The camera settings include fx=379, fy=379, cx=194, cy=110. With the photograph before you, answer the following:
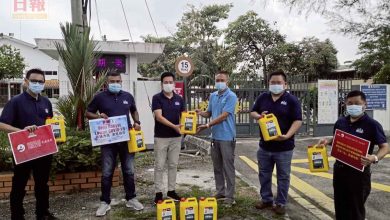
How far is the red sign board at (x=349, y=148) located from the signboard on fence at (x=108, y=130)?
8.35 feet

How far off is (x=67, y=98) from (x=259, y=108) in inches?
131

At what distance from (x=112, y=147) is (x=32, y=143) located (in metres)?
0.97

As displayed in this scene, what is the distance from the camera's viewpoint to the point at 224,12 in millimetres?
30656

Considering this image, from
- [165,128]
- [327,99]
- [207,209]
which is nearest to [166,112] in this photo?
[165,128]

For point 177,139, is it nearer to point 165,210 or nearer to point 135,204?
point 135,204

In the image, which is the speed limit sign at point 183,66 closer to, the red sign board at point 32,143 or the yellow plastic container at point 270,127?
the yellow plastic container at point 270,127

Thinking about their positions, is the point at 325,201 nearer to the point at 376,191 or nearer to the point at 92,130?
the point at 376,191

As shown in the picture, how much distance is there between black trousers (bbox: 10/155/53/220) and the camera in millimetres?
4352

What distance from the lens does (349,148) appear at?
3.75 metres

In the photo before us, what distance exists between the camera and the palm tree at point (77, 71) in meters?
6.15

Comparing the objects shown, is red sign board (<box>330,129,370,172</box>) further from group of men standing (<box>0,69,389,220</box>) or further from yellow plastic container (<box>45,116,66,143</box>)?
yellow plastic container (<box>45,116,66,143</box>)

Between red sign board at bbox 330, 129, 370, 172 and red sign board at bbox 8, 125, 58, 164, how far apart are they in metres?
3.18

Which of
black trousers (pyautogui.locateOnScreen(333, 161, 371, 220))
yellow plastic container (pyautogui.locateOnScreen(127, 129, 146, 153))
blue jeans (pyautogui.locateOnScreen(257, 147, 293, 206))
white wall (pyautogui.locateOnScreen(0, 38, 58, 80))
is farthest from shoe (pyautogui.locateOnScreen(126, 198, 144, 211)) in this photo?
white wall (pyautogui.locateOnScreen(0, 38, 58, 80))

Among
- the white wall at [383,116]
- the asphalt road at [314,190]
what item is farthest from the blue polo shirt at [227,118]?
the white wall at [383,116]
